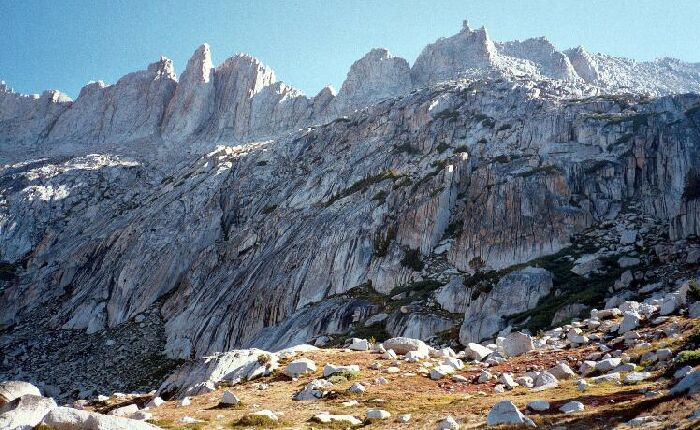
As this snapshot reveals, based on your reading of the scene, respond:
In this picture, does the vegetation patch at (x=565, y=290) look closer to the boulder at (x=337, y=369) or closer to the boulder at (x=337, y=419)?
the boulder at (x=337, y=369)

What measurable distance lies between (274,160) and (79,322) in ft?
146

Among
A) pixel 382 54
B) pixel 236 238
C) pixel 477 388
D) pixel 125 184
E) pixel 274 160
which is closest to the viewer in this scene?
pixel 477 388

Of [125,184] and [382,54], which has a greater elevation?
[382,54]

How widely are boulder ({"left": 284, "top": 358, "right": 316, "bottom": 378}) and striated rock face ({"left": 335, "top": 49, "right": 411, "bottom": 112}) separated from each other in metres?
128

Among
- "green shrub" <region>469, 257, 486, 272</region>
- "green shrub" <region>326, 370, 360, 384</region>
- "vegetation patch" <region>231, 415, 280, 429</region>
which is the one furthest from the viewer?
"green shrub" <region>469, 257, 486, 272</region>

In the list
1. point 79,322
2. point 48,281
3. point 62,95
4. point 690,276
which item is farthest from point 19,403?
point 62,95

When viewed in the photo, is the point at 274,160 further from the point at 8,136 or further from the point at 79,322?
the point at 8,136

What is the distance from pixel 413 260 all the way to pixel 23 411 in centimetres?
4851

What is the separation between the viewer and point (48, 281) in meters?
82.6

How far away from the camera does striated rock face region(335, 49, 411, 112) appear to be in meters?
149

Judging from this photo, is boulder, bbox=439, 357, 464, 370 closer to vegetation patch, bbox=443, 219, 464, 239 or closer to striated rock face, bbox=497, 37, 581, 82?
vegetation patch, bbox=443, 219, 464, 239

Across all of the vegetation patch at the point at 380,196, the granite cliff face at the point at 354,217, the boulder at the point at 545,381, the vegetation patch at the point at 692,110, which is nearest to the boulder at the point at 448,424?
the boulder at the point at 545,381

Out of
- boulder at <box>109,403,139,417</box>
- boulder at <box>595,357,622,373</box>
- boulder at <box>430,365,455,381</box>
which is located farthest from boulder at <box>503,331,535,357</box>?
boulder at <box>109,403,139,417</box>

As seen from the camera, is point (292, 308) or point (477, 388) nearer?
point (477, 388)
